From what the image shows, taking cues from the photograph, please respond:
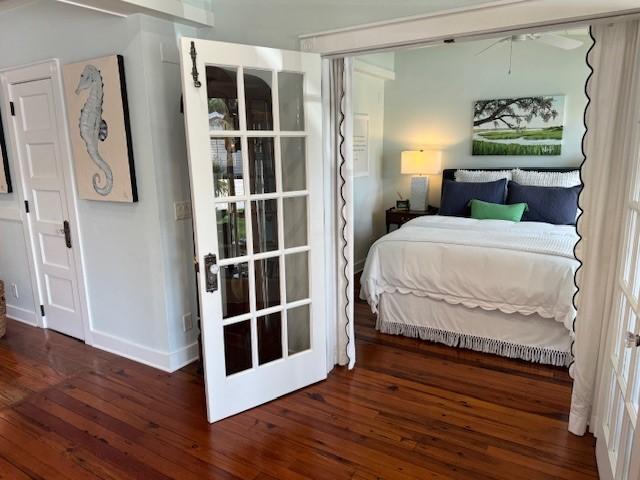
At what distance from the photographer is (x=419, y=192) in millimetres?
5617

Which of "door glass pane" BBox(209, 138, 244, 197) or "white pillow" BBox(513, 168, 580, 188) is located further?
"white pillow" BBox(513, 168, 580, 188)

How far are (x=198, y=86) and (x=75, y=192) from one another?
5.49 ft

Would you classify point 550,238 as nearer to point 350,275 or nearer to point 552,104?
point 350,275

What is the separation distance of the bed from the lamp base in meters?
1.76

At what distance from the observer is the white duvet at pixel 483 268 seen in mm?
3041

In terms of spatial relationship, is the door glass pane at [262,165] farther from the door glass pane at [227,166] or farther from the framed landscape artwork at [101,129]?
the framed landscape artwork at [101,129]

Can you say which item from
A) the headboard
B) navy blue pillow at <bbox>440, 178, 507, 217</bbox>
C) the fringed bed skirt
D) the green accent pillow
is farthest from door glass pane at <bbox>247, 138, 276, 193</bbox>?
the headboard

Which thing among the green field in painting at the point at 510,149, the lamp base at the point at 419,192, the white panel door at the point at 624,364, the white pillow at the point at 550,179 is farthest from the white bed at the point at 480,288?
the lamp base at the point at 419,192

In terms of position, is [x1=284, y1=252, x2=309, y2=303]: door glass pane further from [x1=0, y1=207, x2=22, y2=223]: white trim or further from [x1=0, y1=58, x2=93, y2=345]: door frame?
[x1=0, y1=207, x2=22, y2=223]: white trim

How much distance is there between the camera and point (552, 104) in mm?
4969

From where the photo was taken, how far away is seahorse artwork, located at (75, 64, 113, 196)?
290 cm

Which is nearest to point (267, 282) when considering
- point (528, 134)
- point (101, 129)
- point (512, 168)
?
point (101, 129)

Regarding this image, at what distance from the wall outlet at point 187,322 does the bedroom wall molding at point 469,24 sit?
198 centimetres

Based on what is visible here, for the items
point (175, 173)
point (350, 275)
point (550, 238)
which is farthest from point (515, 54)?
point (175, 173)
